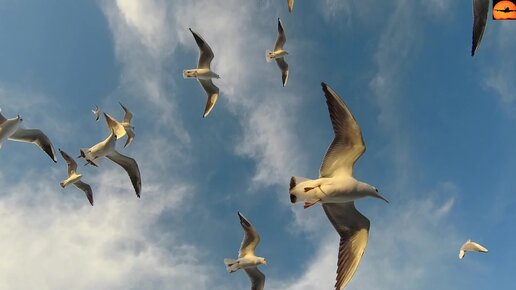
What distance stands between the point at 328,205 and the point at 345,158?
129 cm

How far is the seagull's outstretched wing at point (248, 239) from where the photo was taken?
1788cm

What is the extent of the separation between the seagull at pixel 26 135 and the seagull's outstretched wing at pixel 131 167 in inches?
107

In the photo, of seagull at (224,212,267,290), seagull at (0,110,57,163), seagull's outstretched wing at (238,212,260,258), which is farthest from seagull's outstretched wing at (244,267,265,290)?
seagull at (0,110,57,163)

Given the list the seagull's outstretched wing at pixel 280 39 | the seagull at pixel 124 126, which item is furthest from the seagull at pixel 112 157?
the seagull's outstretched wing at pixel 280 39

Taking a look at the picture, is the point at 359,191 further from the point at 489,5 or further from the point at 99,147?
the point at 99,147

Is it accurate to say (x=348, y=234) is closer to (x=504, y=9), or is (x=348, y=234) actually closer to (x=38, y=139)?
(x=504, y=9)

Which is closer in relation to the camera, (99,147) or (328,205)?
(328,205)

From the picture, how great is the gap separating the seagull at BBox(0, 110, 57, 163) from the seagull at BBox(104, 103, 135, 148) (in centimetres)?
252

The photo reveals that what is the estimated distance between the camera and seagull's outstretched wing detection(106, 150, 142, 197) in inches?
735

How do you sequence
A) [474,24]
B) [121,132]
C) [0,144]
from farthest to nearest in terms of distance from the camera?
[121,132]
[0,144]
[474,24]

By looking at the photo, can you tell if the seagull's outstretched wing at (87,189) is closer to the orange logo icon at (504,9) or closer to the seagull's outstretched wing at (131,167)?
the seagull's outstretched wing at (131,167)

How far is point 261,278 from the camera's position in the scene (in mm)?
19641

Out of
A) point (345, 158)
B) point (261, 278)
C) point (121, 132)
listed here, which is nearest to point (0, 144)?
point (121, 132)

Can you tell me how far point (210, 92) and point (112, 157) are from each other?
6.46 m
